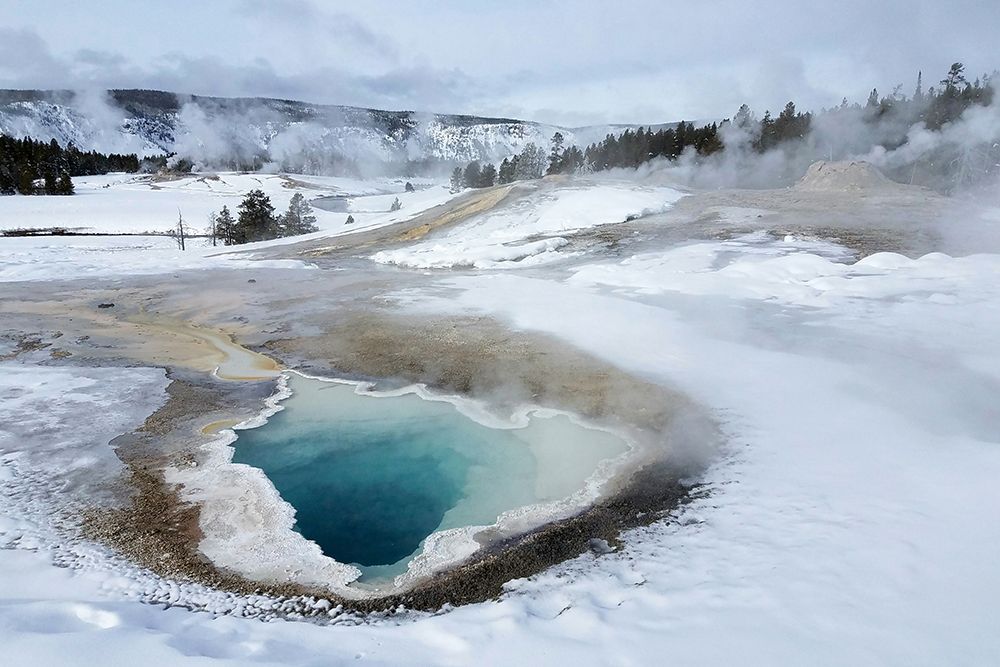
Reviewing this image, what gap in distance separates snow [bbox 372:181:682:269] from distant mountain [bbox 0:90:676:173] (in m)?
108

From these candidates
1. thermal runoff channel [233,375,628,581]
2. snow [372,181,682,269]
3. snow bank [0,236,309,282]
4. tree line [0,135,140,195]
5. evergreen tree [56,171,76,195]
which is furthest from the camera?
evergreen tree [56,171,76,195]

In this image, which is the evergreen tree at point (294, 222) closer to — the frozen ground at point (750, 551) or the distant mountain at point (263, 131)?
the frozen ground at point (750, 551)

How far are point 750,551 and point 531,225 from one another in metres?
16.8

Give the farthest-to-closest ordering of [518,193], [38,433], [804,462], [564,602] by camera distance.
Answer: [518,193] < [38,433] < [804,462] < [564,602]

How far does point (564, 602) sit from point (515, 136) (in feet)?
624

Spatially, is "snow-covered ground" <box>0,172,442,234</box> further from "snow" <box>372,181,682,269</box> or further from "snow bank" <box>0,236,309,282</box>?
"snow" <box>372,181,682,269</box>

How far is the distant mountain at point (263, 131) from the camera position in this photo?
410 ft

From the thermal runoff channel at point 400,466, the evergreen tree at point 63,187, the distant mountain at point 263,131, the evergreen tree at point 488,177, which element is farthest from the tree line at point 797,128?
the distant mountain at point 263,131

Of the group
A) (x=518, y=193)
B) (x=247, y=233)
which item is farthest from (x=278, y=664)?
(x=247, y=233)

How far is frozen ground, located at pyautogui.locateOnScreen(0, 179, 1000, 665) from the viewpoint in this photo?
2.71 meters

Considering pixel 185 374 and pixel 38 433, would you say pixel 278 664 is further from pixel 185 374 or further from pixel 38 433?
pixel 185 374

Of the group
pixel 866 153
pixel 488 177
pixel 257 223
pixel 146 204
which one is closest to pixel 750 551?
pixel 257 223

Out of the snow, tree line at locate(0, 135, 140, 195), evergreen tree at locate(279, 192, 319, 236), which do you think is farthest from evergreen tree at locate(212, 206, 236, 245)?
tree line at locate(0, 135, 140, 195)

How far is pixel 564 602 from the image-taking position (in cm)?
324
